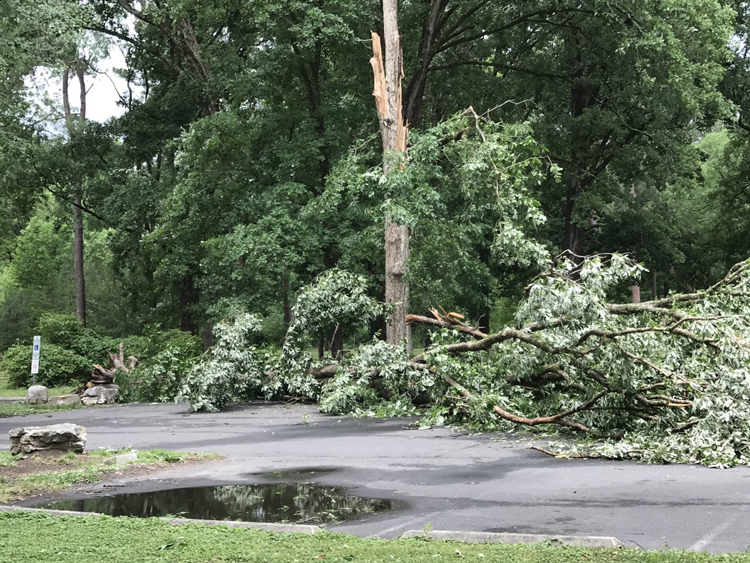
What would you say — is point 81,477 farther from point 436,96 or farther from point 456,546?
point 436,96

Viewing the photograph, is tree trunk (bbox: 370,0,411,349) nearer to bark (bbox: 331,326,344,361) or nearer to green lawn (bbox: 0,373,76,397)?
bark (bbox: 331,326,344,361)

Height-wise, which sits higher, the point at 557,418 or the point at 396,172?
the point at 396,172

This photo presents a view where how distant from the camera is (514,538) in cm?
528

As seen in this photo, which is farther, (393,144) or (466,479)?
(393,144)

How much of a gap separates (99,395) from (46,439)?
1103 cm

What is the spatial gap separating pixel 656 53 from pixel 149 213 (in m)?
18.0

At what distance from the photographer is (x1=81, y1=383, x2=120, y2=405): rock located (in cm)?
2056

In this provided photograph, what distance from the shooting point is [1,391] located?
93.1 feet

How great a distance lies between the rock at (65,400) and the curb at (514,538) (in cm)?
1744

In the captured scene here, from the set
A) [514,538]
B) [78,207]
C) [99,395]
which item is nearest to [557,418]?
[514,538]

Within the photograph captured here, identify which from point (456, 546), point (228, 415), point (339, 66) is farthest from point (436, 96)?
point (456, 546)

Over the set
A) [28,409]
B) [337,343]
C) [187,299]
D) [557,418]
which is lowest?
[28,409]

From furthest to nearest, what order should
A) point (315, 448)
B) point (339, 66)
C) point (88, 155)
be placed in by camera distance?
point (88, 155) → point (339, 66) → point (315, 448)

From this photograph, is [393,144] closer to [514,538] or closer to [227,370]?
[227,370]
